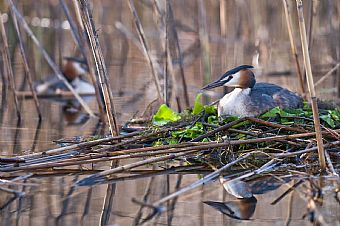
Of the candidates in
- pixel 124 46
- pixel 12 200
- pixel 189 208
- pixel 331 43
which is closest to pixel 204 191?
pixel 189 208

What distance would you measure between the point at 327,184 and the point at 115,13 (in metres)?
11.5

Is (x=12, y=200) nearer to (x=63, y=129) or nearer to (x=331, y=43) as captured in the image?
(x=63, y=129)

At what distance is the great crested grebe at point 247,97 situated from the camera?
5.39 metres

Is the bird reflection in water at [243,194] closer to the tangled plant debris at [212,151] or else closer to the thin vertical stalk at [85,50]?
the tangled plant debris at [212,151]

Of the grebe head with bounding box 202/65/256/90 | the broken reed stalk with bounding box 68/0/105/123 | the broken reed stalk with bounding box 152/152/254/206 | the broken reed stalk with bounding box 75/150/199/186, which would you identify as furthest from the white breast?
the broken reed stalk with bounding box 68/0/105/123

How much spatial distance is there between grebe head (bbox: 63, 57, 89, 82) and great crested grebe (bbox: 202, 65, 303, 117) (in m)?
3.63

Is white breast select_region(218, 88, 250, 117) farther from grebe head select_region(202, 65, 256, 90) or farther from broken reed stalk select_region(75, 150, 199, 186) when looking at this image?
broken reed stalk select_region(75, 150, 199, 186)

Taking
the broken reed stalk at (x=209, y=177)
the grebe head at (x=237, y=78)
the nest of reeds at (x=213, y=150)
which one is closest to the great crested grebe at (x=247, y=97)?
the grebe head at (x=237, y=78)

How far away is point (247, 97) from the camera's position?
5430 millimetres

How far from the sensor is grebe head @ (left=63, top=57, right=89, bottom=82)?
8.86 metres

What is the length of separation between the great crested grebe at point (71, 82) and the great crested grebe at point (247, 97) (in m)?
3.22

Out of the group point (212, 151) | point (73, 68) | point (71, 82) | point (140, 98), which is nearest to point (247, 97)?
point (212, 151)

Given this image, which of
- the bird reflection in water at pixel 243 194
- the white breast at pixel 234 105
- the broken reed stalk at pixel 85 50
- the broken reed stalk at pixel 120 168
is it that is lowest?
the bird reflection in water at pixel 243 194

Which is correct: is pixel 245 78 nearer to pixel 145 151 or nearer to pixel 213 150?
pixel 213 150
